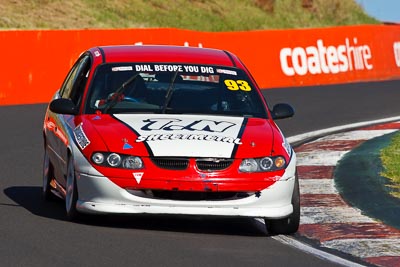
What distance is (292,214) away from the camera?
9539 mm

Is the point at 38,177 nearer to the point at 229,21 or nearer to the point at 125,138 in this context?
the point at 125,138

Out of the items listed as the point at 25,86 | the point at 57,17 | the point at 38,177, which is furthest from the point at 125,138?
the point at 57,17

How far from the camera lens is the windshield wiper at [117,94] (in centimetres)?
1028

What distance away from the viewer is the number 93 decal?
10.7 metres

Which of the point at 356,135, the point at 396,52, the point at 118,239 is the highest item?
the point at 118,239

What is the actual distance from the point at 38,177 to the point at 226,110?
3.00 meters

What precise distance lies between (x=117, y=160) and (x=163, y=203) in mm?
463

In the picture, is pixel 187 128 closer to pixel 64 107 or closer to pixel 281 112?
pixel 64 107

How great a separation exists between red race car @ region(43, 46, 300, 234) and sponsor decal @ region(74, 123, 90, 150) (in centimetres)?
1

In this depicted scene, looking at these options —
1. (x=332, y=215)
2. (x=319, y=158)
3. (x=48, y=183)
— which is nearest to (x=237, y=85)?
(x=332, y=215)

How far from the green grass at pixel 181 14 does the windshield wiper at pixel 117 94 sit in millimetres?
26710

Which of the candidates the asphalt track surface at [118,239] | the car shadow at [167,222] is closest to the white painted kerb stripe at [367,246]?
the asphalt track surface at [118,239]

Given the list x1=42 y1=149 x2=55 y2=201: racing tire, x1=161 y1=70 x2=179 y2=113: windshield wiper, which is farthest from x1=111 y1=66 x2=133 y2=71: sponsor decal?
x1=42 y1=149 x2=55 y2=201: racing tire

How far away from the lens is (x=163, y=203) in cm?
916
